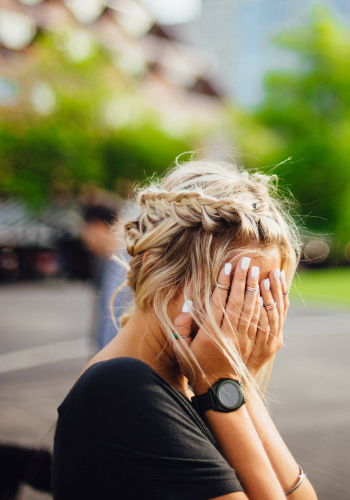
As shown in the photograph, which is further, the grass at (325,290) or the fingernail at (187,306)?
the grass at (325,290)

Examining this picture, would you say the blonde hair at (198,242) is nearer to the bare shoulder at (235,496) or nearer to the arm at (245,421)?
the arm at (245,421)

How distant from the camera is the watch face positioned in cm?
144

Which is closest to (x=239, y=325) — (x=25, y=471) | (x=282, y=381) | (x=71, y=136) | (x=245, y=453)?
(x=245, y=453)

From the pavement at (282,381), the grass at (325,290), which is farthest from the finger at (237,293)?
the grass at (325,290)

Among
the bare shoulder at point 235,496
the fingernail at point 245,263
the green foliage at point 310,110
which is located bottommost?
the bare shoulder at point 235,496

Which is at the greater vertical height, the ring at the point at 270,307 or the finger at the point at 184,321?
the ring at the point at 270,307

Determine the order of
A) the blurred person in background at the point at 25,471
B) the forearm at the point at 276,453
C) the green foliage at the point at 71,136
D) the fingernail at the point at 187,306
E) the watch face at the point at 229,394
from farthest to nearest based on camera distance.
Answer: the green foliage at the point at 71,136 < the blurred person in background at the point at 25,471 < the forearm at the point at 276,453 < the fingernail at the point at 187,306 < the watch face at the point at 229,394

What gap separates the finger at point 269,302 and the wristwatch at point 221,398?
0.31 metres

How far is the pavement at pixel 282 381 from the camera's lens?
4445 millimetres

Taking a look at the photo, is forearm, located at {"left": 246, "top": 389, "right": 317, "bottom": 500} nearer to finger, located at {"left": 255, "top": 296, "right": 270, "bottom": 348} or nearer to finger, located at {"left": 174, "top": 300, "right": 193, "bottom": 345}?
finger, located at {"left": 255, "top": 296, "right": 270, "bottom": 348}

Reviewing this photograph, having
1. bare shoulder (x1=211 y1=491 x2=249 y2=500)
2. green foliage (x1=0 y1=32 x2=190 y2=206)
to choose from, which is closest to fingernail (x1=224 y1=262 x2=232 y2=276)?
bare shoulder (x1=211 y1=491 x2=249 y2=500)

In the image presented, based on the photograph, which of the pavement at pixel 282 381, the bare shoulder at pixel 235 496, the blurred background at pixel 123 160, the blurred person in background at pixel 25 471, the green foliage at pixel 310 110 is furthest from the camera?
the green foliage at pixel 310 110

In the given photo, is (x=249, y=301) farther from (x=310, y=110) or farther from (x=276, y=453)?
(x=310, y=110)

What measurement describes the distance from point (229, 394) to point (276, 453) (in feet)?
1.44
